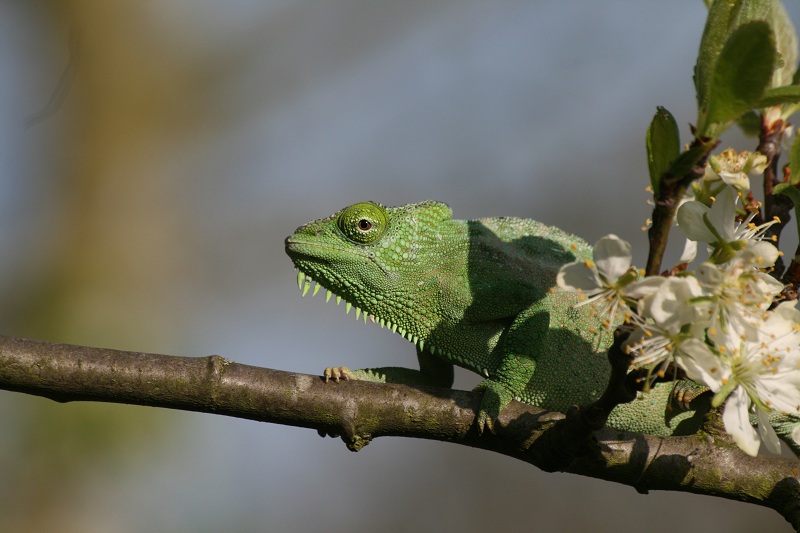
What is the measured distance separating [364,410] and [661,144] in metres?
1.28

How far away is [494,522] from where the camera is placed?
785 cm

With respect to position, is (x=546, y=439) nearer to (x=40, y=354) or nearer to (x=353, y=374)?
(x=353, y=374)

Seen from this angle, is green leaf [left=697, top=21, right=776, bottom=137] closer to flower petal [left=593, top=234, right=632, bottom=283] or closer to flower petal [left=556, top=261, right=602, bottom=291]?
flower petal [left=593, top=234, right=632, bottom=283]

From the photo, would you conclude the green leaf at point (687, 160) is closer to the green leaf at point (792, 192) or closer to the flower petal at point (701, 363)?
the flower petal at point (701, 363)

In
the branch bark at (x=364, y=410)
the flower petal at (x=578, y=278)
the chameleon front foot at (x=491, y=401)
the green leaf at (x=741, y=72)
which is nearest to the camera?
the green leaf at (x=741, y=72)

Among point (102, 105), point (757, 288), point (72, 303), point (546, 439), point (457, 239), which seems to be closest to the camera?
point (757, 288)

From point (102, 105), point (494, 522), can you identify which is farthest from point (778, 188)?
point (102, 105)

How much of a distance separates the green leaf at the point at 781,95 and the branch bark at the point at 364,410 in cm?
110

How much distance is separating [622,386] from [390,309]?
1534mm

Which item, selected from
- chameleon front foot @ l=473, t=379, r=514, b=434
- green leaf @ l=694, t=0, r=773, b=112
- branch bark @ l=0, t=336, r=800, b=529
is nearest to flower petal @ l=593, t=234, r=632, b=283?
green leaf @ l=694, t=0, r=773, b=112

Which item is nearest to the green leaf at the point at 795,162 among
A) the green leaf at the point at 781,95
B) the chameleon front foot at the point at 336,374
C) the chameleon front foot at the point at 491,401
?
the green leaf at the point at 781,95

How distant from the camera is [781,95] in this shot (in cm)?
137

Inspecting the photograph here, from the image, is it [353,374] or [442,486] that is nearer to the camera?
[353,374]

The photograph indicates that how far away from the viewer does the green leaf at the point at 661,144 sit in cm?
142
